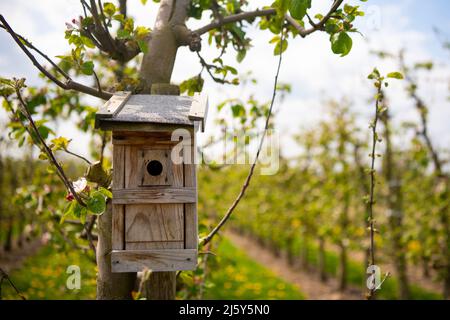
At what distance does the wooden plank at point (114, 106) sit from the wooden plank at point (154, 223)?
0.54 meters

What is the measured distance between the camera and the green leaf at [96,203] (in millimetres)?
2072

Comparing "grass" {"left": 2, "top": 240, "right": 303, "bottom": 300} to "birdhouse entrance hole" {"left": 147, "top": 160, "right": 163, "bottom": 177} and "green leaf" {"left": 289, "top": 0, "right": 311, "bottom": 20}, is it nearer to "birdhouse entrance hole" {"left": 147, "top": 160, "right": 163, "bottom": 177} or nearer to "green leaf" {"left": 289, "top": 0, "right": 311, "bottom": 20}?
"birdhouse entrance hole" {"left": 147, "top": 160, "right": 163, "bottom": 177}

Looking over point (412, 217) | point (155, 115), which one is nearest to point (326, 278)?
point (412, 217)

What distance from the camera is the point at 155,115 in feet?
7.27

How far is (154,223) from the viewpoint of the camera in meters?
2.40

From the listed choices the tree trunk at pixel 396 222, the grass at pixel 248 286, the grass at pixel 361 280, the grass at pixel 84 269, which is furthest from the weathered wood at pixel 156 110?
the tree trunk at pixel 396 222

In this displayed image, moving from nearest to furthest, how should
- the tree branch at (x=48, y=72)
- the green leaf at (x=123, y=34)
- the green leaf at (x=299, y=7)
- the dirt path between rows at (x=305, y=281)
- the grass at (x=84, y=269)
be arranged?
1. the tree branch at (x=48, y=72)
2. the green leaf at (x=299, y=7)
3. the green leaf at (x=123, y=34)
4. the grass at (x=84, y=269)
5. the dirt path between rows at (x=305, y=281)

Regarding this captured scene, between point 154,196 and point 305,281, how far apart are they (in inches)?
356

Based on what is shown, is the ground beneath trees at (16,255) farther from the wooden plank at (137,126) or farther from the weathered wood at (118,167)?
the wooden plank at (137,126)

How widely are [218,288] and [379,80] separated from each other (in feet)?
22.1

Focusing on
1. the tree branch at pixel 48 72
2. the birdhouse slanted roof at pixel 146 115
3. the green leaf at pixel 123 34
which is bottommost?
the birdhouse slanted roof at pixel 146 115

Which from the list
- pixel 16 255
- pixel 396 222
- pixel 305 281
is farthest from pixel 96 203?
pixel 16 255

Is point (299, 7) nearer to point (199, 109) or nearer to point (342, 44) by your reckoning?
point (342, 44)

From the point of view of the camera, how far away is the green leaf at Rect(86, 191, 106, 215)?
2.07m
